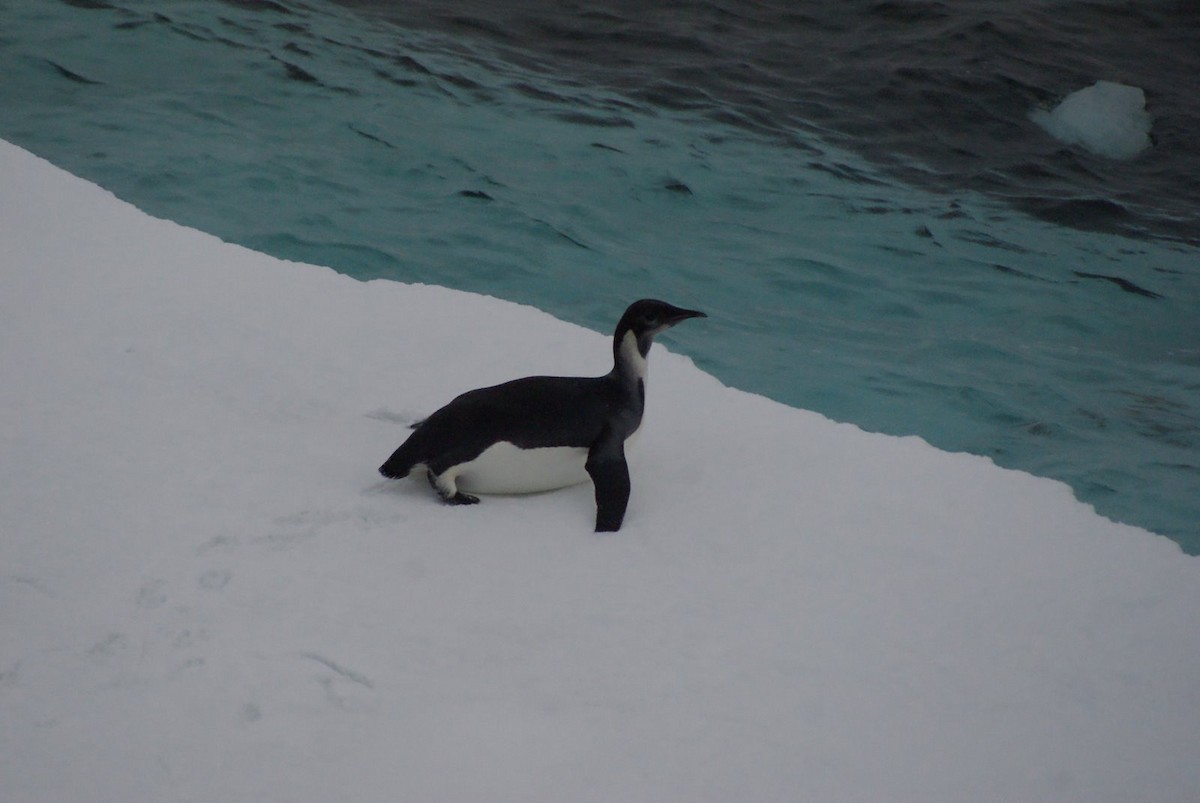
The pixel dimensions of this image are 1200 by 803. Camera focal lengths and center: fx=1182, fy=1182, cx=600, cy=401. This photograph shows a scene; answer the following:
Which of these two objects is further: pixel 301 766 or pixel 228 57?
pixel 228 57

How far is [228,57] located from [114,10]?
1.25 m

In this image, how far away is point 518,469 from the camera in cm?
343

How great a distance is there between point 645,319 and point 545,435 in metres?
0.51

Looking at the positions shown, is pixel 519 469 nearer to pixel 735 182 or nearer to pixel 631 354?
pixel 631 354

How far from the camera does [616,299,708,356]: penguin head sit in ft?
11.9

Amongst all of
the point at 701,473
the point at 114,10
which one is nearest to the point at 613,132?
the point at 114,10

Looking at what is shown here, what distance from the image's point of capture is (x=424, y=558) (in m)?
3.03

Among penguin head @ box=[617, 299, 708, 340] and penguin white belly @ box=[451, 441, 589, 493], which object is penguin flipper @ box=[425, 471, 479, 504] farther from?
penguin head @ box=[617, 299, 708, 340]

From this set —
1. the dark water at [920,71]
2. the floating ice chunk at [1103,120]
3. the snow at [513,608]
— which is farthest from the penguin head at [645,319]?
the floating ice chunk at [1103,120]

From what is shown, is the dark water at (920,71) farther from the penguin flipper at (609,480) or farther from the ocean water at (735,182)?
the penguin flipper at (609,480)

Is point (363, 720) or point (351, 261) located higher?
point (363, 720)

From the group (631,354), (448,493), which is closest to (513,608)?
(448,493)

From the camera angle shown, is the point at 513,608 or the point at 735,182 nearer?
the point at 513,608

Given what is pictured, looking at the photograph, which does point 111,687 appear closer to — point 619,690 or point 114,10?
point 619,690
